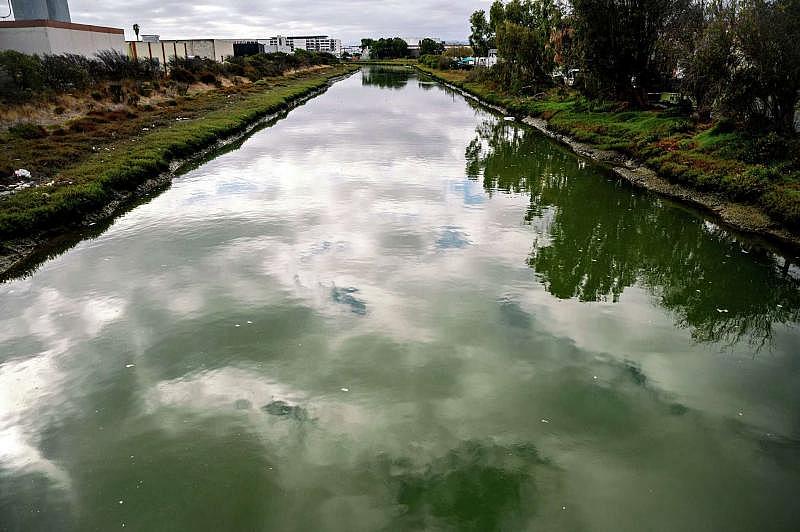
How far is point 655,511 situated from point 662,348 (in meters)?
3.82

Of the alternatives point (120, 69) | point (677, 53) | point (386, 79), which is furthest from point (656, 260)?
point (386, 79)

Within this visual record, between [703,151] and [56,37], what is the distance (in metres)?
44.2

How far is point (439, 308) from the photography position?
10.2 m

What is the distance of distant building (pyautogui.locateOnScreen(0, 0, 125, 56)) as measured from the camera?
39062 mm

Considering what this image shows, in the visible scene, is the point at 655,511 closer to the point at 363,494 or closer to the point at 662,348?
the point at 363,494

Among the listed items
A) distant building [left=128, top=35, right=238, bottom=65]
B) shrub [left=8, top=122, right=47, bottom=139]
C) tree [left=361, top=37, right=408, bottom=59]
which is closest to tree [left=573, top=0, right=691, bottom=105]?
shrub [left=8, top=122, right=47, bottom=139]

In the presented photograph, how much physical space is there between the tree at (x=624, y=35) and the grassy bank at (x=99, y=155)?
1904 cm

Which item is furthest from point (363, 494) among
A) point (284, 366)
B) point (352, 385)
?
point (284, 366)

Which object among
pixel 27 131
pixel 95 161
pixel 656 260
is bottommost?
pixel 656 260

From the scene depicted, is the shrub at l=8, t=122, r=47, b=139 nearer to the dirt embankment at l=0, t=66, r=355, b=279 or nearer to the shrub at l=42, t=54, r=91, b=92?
the dirt embankment at l=0, t=66, r=355, b=279

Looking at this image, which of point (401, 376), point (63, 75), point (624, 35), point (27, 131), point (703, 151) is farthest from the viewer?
point (63, 75)

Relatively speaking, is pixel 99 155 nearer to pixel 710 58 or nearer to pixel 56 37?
pixel 710 58

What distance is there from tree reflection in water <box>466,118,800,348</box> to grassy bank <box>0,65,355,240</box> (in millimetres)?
12197

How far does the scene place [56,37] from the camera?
40.4 metres
